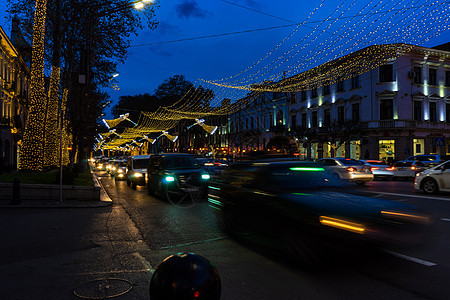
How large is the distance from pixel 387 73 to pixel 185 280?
40.1m

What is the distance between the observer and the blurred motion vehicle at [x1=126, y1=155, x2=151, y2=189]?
19984 mm

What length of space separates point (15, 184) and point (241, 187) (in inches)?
349

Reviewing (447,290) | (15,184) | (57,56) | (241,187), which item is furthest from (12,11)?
(447,290)

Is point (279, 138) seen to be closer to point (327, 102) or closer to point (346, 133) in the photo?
point (327, 102)

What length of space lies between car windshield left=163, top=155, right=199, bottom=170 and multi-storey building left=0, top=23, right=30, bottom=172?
2329cm

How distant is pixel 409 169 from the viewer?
23.6 meters

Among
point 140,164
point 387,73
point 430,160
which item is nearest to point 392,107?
point 387,73

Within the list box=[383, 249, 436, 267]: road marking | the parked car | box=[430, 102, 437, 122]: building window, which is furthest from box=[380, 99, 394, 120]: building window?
box=[383, 249, 436, 267]: road marking

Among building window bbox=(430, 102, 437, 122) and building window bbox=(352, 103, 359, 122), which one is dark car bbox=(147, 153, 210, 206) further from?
building window bbox=(430, 102, 437, 122)

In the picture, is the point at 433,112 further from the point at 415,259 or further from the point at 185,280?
the point at 185,280

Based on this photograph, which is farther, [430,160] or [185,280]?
[430,160]

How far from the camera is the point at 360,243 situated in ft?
15.5

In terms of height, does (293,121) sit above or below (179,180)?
above

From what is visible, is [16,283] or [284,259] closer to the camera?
[16,283]
